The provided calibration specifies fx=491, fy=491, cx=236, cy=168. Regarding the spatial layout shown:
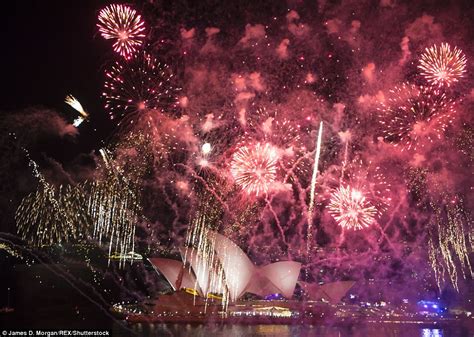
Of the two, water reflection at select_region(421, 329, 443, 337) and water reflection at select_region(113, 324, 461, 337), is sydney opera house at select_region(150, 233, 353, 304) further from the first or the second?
water reflection at select_region(421, 329, 443, 337)

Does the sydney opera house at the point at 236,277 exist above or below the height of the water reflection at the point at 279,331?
above

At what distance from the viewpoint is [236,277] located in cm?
2962

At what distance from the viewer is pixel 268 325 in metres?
22.9

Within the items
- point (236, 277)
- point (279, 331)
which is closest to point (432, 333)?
point (279, 331)

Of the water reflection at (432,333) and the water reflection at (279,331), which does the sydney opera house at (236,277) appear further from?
the water reflection at (432,333)

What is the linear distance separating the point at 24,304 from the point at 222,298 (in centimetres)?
1018

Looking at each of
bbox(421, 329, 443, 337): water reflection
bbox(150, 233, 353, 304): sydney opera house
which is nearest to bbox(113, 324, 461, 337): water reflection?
bbox(421, 329, 443, 337): water reflection

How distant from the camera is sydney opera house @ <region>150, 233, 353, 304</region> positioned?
95.8 ft

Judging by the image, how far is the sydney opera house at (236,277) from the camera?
2919 cm

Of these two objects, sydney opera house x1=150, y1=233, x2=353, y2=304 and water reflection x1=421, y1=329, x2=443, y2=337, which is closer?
water reflection x1=421, y1=329, x2=443, y2=337

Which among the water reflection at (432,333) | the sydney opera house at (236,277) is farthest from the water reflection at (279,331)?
the sydney opera house at (236,277)

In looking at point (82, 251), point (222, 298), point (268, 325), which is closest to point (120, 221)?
point (222, 298)

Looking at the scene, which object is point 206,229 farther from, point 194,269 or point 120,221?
point 120,221

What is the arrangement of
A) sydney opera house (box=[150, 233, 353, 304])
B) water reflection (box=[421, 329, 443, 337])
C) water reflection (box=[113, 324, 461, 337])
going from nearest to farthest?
1. water reflection (box=[113, 324, 461, 337])
2. water reflection (box=[421, 329, 443, 337])
3. sydney opera house (box=[150, 233, 353, 304])
